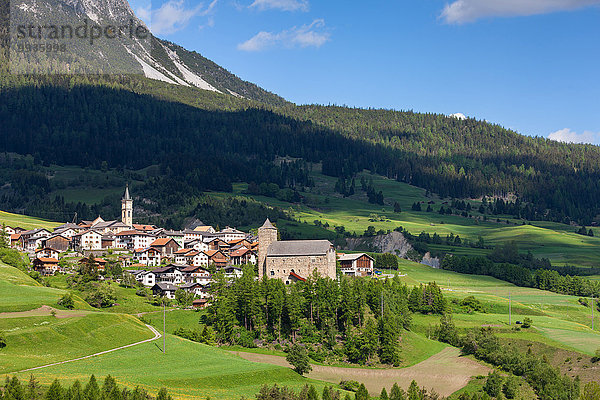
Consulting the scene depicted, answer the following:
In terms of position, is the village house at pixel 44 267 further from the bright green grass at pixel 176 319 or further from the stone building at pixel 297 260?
the stone building at pixel 297 260

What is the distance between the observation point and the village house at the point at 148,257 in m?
154

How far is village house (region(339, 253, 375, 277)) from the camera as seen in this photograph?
488ft

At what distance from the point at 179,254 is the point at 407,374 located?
234ft

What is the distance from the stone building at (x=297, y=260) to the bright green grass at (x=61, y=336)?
29.4m

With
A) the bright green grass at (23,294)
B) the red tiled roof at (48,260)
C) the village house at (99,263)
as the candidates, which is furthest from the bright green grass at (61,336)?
the red tiled roof at (48,260)

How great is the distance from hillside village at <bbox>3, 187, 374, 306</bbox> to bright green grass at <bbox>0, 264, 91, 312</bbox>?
17.8 metres

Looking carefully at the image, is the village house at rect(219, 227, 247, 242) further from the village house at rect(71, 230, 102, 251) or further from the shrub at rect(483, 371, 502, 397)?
the shrub at rect(483, 371, 502, 397)

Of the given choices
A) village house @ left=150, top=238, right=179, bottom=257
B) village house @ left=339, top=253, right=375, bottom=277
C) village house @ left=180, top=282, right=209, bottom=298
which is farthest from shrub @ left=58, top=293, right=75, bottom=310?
village house @ left=339, top=253, right=375, bottom=277

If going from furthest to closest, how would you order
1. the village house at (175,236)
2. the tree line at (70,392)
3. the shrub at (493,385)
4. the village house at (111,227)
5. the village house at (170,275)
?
the village house at (111,227) < the village house at (175,236) < the village house at (170,275) < the shrub at (493,385) < the tree line at (70,392)

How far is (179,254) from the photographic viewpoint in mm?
155500

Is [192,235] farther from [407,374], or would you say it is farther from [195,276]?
[407,374]

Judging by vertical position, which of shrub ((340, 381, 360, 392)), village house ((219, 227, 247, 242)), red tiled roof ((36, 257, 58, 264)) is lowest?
shrub ((340, 381, 360, 392))

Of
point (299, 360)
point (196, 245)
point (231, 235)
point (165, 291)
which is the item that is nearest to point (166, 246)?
point (196, 245)

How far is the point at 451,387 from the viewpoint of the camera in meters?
95.9
